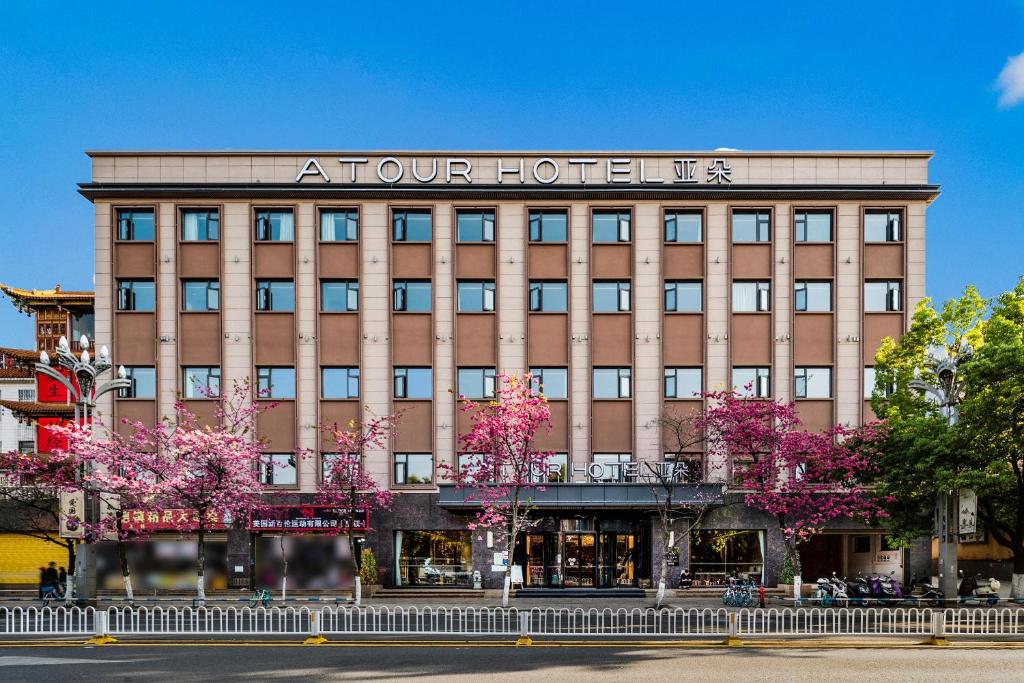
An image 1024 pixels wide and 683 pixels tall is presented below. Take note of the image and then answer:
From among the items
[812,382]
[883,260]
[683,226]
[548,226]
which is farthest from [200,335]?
[883,260]

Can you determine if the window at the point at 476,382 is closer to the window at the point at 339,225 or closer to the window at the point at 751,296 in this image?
the window at the point at 339,225

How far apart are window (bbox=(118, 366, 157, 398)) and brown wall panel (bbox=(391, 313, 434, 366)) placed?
10448 millimetres

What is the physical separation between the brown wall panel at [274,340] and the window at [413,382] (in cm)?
464

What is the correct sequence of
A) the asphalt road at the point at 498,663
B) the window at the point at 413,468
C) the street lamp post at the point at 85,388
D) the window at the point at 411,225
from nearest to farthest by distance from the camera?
the asphalt road at the point at 498,663 < the street lamp post at the point at 85,388 < the window at the point at 413,468 < the window at the point at 411,225

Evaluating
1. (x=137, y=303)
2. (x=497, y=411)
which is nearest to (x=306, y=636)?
(x=497, y=411)

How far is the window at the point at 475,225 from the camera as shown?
38750 millimetres

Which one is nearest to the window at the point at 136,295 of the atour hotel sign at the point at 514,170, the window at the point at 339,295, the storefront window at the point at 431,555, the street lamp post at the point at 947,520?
the window at the point at 339,295

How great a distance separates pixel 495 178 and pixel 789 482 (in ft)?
57.9

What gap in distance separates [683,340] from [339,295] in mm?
15138

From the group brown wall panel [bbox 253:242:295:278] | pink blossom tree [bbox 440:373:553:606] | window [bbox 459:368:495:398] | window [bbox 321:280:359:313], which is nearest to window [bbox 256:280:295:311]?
brown wall panel [bbox 253:242:295:278]

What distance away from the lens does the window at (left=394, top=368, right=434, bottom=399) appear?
3822cm

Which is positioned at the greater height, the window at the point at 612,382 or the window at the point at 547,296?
the window at the point at 547,296

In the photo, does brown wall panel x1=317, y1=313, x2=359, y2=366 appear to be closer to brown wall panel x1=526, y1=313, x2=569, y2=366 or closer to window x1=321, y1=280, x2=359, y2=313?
window x1=321, y1=280, x2=359, y2=313

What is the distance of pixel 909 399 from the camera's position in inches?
1261
